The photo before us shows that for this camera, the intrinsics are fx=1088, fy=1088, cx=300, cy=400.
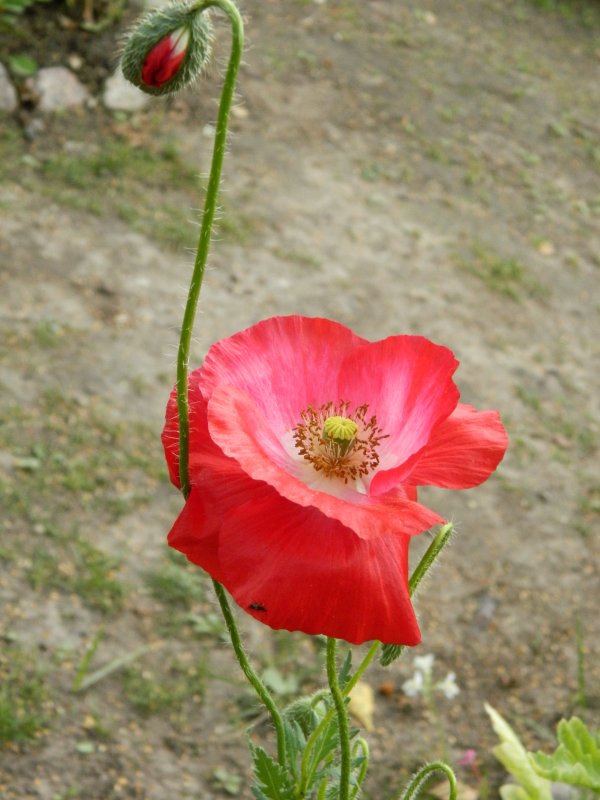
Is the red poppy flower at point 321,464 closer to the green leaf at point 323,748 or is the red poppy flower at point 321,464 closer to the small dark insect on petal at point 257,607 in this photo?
the small dark insect on petal at point 257,607

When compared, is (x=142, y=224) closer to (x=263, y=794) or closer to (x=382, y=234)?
(x=382, y=234)

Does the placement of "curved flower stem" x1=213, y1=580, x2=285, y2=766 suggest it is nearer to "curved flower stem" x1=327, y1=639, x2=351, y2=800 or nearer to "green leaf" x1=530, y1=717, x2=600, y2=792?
"curved flower stem" x1=327, y1=639, x2=351, y2=800

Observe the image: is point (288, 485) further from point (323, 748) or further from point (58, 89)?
point (58, 89)

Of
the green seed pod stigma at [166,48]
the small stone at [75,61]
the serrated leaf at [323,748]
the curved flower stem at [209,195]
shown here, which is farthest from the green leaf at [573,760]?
the small stone at [75,61]

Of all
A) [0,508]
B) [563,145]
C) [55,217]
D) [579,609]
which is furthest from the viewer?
[563,145]

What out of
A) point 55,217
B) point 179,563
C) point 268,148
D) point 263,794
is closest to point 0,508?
point 179,563

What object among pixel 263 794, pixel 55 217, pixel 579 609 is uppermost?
pixel 263 794

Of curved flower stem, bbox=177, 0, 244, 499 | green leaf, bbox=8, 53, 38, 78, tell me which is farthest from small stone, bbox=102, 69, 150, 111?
curved flower stem, bbox=177, 0, 244, 499
